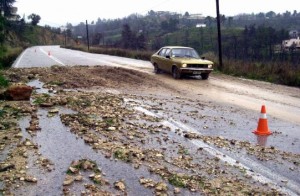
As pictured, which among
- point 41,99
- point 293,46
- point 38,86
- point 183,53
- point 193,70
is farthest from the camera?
point 293,46

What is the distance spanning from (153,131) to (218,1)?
18774 millimetres

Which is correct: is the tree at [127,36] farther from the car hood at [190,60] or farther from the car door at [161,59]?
the car hood at [190,60]

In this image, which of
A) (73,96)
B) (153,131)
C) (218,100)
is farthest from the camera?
(218,100)

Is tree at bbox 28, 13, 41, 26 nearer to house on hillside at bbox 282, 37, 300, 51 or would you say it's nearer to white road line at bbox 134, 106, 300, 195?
house on hillside at bbox 282, 37, 300, 51

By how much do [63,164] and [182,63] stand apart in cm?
1197

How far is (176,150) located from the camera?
5.89 m

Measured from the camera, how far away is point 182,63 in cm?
1659

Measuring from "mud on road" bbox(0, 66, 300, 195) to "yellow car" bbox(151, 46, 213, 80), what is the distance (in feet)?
21.2

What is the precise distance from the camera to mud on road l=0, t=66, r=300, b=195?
14.7 ft

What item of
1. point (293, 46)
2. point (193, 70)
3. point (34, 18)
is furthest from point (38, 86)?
point (34, 18)

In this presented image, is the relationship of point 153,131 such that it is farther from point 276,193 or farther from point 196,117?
point 276,193

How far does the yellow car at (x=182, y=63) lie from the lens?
16688 millimetres

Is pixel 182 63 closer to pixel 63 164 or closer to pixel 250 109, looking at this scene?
pixel 250 109

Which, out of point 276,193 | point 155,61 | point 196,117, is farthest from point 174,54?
point 276,193
